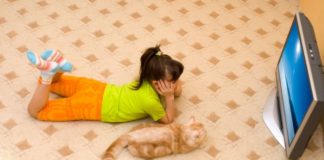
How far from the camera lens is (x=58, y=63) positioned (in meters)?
1.81

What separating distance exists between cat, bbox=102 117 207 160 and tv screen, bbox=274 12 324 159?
1.17ft

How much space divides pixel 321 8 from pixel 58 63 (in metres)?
1.31

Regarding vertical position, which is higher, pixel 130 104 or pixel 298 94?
pixel 298 94

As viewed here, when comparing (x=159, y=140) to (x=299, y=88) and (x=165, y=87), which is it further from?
(x=299, y=88)

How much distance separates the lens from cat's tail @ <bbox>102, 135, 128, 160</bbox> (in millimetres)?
1743

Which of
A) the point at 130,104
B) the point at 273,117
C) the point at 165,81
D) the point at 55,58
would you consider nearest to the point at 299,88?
the point at 273,117

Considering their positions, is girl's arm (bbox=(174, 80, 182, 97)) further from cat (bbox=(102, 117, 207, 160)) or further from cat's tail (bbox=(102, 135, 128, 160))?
cat's tail (bbox=(102, 135, 128, 160))

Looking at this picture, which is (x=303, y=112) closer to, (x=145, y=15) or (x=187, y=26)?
(x=187, y=26)

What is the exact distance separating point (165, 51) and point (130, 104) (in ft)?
1.67

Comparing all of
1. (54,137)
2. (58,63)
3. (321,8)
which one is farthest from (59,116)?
(321,8)

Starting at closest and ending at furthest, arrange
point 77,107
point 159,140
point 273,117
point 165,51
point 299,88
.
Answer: point 299,88 → point 159,140 → point 77,107 → point 273,117 → point 165,51

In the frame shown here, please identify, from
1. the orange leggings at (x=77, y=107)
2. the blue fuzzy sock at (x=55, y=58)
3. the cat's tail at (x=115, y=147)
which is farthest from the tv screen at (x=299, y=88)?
the blue fuzzy sock at (x=55, y=58)

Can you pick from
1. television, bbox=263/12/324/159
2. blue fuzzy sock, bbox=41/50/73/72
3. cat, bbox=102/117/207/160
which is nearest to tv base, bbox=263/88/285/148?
television, bbox=263/12/324/159

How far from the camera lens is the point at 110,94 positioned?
6.18 ft
